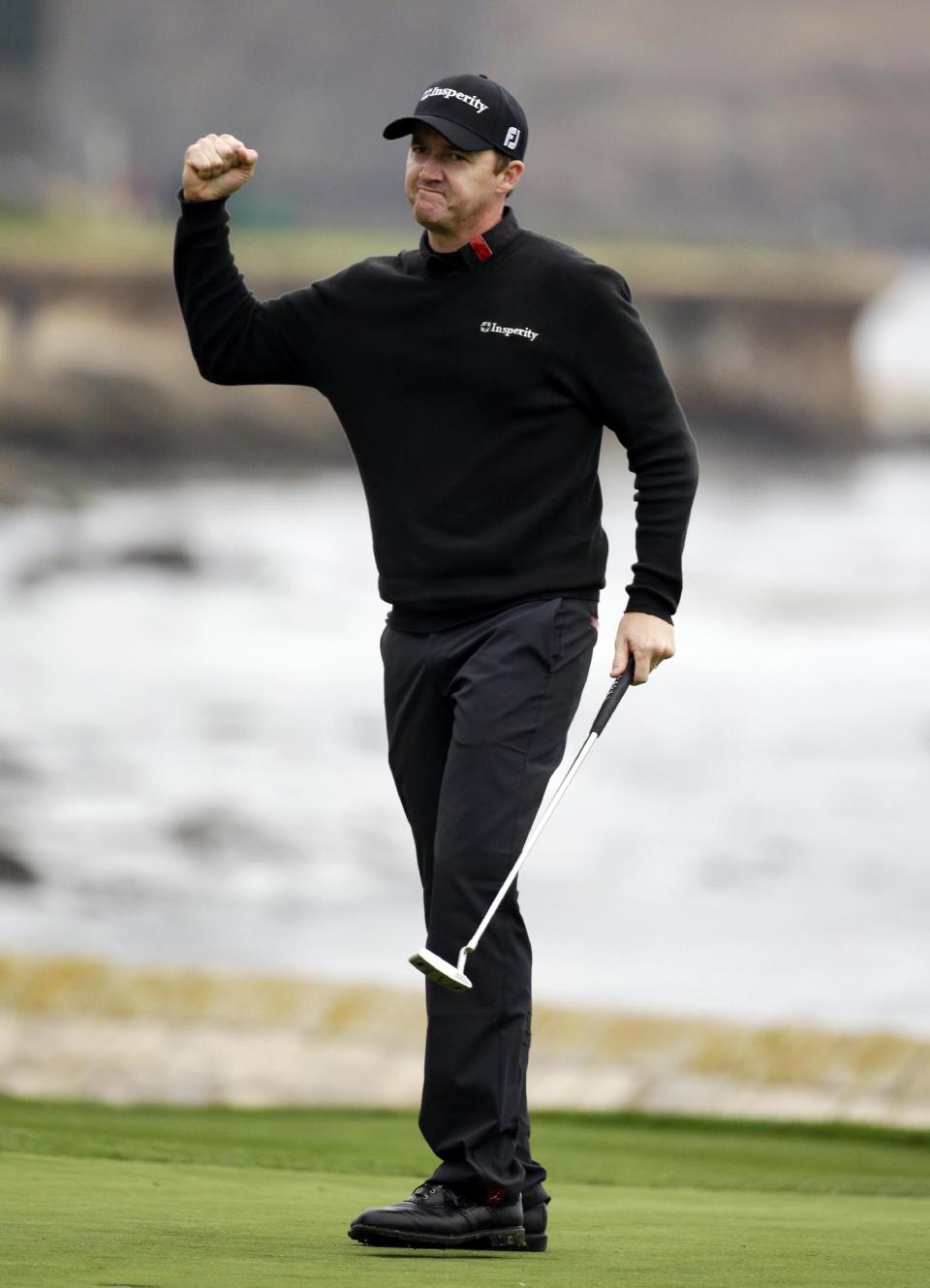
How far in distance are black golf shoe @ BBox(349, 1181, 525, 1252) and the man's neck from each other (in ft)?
2.73

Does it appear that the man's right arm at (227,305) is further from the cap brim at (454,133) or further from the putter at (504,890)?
the putter at (504,890)

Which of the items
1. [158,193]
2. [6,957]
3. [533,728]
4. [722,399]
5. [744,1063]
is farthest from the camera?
[722,399]

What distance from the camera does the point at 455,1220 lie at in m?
1.95

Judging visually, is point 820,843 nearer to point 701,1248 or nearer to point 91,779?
point 91,779

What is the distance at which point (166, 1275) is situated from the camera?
1.57 metres

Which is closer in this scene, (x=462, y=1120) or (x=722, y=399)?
(x=462, y=1120)

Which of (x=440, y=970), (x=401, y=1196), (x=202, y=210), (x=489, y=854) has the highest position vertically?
(x=202, y=210)

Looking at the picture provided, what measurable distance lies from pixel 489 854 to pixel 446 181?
1.99ft

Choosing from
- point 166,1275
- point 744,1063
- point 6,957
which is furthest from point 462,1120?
point 6,957

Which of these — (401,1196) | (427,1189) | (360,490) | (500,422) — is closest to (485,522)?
(500,422)

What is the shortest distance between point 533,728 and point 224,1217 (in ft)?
1.64

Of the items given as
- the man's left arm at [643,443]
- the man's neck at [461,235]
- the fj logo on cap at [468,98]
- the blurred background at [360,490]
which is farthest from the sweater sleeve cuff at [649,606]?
the blurred background at [360,490]

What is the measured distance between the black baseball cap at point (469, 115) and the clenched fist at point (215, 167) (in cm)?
15

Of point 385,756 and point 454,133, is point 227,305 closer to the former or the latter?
point 454,133
